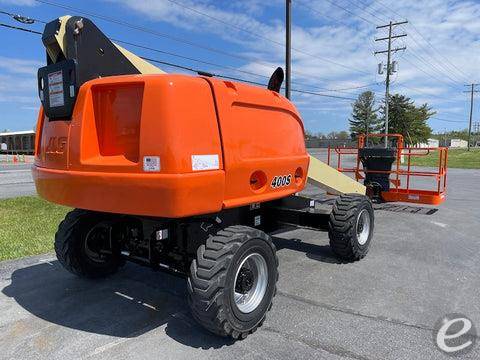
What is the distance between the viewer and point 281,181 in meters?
4.46

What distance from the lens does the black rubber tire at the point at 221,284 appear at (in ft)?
11.2

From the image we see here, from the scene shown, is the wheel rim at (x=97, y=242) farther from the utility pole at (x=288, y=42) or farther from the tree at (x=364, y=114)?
the tree at (x=364, y=114)

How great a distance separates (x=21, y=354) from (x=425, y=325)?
3470 mm

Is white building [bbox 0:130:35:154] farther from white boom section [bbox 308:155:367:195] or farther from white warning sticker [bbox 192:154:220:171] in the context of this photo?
white warning sticker [bbox 192:154:220:171]

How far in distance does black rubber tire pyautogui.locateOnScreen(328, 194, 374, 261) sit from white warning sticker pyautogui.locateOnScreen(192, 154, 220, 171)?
268 cm

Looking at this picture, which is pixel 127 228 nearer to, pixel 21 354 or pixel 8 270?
pixel 21 354

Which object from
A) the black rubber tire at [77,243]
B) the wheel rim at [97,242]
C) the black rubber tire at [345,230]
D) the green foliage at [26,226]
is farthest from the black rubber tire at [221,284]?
the green foliage at [26,226]

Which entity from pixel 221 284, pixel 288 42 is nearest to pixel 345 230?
pixel 221 284

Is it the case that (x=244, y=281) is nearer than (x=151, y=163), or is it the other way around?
(x=151, y=163)

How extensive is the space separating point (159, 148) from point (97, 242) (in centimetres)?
235

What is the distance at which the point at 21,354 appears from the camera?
3453 mm

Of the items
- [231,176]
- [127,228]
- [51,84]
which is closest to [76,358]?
[127,228]

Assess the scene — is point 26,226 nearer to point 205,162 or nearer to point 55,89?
point 55,89

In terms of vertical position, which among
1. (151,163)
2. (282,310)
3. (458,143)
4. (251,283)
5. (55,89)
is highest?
(458,143)
